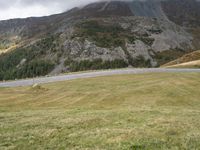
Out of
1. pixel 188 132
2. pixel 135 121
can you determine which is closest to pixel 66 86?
pixel 135 121

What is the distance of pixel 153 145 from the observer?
16.3 m

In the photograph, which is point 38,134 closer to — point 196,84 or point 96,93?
point 96,93

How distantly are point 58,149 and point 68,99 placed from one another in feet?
103

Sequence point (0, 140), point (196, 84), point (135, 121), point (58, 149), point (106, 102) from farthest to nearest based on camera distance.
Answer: point (196, 84), point (106, 102), point (135, 121), point (0, 140), point (58, 149)

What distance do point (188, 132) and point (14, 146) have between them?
9.21 m

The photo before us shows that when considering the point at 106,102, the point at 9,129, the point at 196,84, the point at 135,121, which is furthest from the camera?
the point at 196,84

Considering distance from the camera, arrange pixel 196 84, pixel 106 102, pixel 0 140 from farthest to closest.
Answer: pixel 196 84, pixel 106 102, pixel 0 140

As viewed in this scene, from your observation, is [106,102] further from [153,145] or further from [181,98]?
[153,145]

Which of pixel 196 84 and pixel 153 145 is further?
pixel 196 84

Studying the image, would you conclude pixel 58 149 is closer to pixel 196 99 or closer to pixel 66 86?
pixel 196 99

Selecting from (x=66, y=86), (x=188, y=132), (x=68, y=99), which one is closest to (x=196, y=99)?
(x=68, y=99)

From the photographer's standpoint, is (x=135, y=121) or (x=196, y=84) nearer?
(x=135, y=121)

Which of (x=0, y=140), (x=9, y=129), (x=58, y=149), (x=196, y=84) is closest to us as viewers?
(x=58, y=149)

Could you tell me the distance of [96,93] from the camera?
164ft
